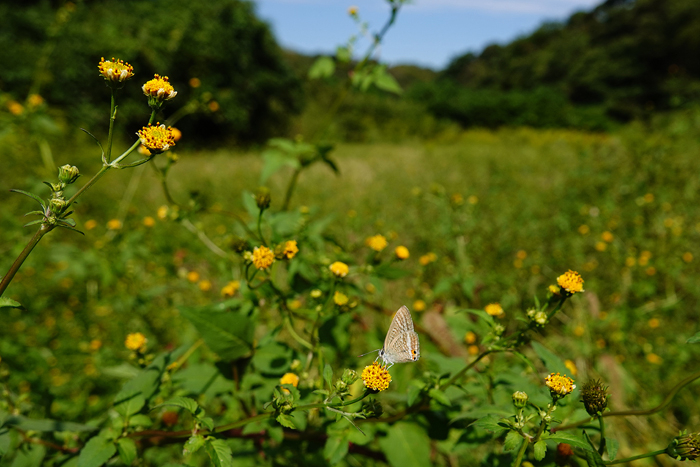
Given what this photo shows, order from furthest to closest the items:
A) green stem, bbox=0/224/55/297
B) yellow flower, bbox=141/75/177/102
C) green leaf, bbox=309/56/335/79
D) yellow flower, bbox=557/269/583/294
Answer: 1. green leaf, bbox=309/56/335/79
2. yellow flower, bbox=557/269/583/294
3. yellow flower, bbox=141/75/177/102
4. green stem, bbox=0/224/55/297

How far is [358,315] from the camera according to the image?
→ 1.73 meters

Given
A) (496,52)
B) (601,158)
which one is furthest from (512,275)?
(496,52)

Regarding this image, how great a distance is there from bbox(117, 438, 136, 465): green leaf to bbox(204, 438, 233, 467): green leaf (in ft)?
0.69

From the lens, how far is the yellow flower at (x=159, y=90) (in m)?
0.74

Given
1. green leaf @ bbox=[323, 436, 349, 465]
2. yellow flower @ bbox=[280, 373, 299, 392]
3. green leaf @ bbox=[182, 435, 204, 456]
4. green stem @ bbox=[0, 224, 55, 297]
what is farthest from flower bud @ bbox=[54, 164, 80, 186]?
green leaf @ bbox=[323, 436, 349, 465]

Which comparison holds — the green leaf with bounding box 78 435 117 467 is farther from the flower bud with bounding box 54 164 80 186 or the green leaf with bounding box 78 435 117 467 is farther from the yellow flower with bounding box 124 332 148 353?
the flower bud with bounding box 54 164 80 186

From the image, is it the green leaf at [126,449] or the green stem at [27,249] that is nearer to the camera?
the green stem at [27,249]

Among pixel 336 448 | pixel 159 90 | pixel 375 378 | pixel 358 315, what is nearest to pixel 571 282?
pixel 375 378

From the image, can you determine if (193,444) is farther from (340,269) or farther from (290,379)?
(340,269)

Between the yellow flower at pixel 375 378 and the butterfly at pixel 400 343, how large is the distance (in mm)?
80

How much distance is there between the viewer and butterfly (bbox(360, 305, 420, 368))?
906 millimetres

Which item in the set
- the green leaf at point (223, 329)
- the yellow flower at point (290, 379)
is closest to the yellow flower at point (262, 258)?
the green leaf at point (223, 329)

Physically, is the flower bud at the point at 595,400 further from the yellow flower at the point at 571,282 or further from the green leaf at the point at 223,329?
the green leaf at the point at 223,329

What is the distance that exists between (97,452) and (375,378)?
0.71 m
